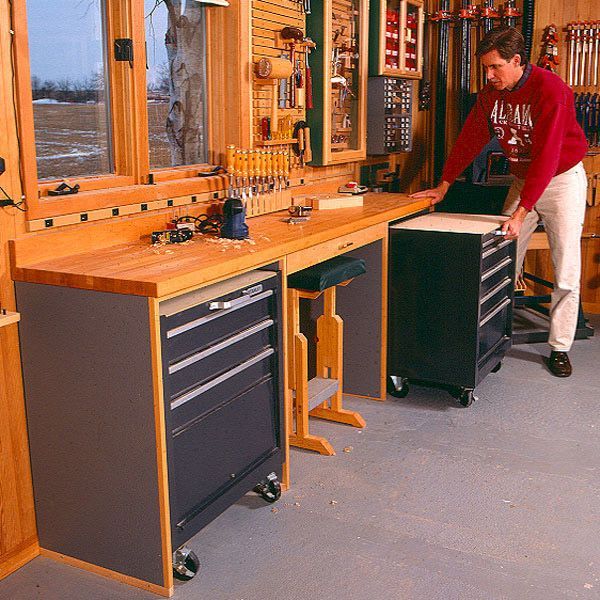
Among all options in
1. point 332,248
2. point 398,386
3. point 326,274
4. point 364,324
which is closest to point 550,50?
point 364,324

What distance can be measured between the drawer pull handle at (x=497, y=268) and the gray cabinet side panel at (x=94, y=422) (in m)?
2.15

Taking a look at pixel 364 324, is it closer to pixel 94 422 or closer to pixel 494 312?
pixel 494 312

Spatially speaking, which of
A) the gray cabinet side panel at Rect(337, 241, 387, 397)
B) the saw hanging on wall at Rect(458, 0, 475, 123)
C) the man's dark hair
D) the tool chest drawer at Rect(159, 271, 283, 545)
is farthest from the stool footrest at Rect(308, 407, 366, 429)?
the saw hanging on wall at Rect(458, 0, 475, 123)

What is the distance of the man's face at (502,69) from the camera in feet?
13.5

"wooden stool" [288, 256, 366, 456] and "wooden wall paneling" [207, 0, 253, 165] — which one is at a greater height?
"wooden wall paneling" [207, 0, 253, 165]

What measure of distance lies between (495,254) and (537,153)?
0.59m

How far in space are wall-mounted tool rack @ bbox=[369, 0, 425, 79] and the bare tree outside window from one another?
1476 mm

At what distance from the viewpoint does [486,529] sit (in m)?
2.84

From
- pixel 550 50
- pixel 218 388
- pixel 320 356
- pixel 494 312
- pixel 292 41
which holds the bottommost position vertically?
pixel 320 356

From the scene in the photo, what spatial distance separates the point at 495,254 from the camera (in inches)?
164

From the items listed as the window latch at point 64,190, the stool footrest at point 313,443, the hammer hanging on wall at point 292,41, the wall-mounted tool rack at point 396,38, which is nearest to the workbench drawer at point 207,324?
the window latch at point 64,190

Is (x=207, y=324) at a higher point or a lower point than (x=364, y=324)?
higher

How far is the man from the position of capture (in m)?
4.11

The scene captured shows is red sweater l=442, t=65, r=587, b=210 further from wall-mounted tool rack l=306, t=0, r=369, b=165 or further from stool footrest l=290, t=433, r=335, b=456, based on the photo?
stool footrest l=290, t=433, r=335, b=456
